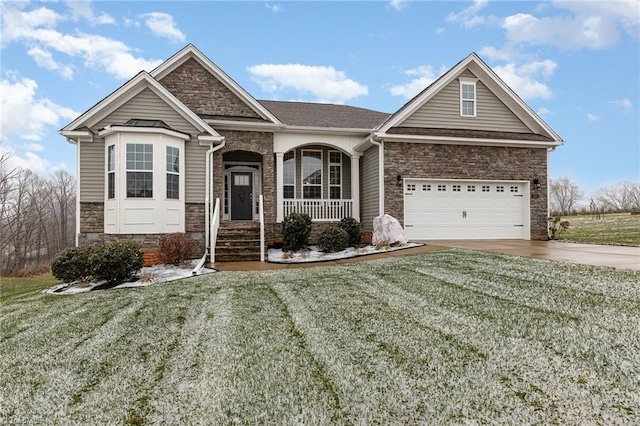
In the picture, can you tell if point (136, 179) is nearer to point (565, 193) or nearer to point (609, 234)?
point (609, 234)

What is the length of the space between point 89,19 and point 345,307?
1502cm

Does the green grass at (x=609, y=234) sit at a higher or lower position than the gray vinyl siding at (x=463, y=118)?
lower

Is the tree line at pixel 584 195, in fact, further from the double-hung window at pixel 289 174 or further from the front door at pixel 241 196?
the front door at pixel 241 196

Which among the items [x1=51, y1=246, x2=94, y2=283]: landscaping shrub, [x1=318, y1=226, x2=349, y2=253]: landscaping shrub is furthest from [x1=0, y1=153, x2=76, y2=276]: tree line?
[x1=318, y1=226, x2=349, y2=253]: landscaping shrub

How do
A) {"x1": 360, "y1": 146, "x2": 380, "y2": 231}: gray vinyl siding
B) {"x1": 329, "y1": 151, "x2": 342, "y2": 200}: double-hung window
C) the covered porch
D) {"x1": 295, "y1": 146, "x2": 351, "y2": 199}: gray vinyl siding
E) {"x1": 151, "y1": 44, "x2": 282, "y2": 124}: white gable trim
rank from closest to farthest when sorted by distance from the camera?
{"x1": 151, "y1": 44, "x2": 282, "y2": 124}: white gable trim
{"x1": 360, "y1": 146, "x2": 380, "y2": 231}: gray vinyl siding
the covered porch
{"x1": 295, "y1": 146, "x2": 351, "y2": 199}: gray vinyl siding
{"x1": 329, "y1": 151, "x2": 342, "y2": 200}: double-hung window

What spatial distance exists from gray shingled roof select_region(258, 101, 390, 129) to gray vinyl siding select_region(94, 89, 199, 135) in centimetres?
407

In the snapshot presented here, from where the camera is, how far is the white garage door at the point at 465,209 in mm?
13328

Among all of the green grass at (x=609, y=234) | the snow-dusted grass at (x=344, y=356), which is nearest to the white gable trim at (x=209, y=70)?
the snow-dusted grass at (x=344, y=356)

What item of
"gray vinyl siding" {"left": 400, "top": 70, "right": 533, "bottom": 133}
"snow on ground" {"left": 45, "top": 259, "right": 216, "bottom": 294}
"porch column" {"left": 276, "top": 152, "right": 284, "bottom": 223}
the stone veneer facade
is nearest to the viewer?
"snow on ground" {"left": 45, "top": 259, "right": 216, "bottom": 294}

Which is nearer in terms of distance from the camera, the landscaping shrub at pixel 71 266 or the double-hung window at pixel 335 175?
the landscaping shrub at pixel 71 266

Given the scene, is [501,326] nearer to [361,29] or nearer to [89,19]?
[361,29]

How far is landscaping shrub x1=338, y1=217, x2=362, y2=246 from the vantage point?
13078mm

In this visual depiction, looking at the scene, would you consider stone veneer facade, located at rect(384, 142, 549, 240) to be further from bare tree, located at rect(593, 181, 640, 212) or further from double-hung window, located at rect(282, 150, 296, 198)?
bare tree, located at rect(593, 181, 640, 212)

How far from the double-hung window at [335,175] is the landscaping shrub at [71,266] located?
9.07m
